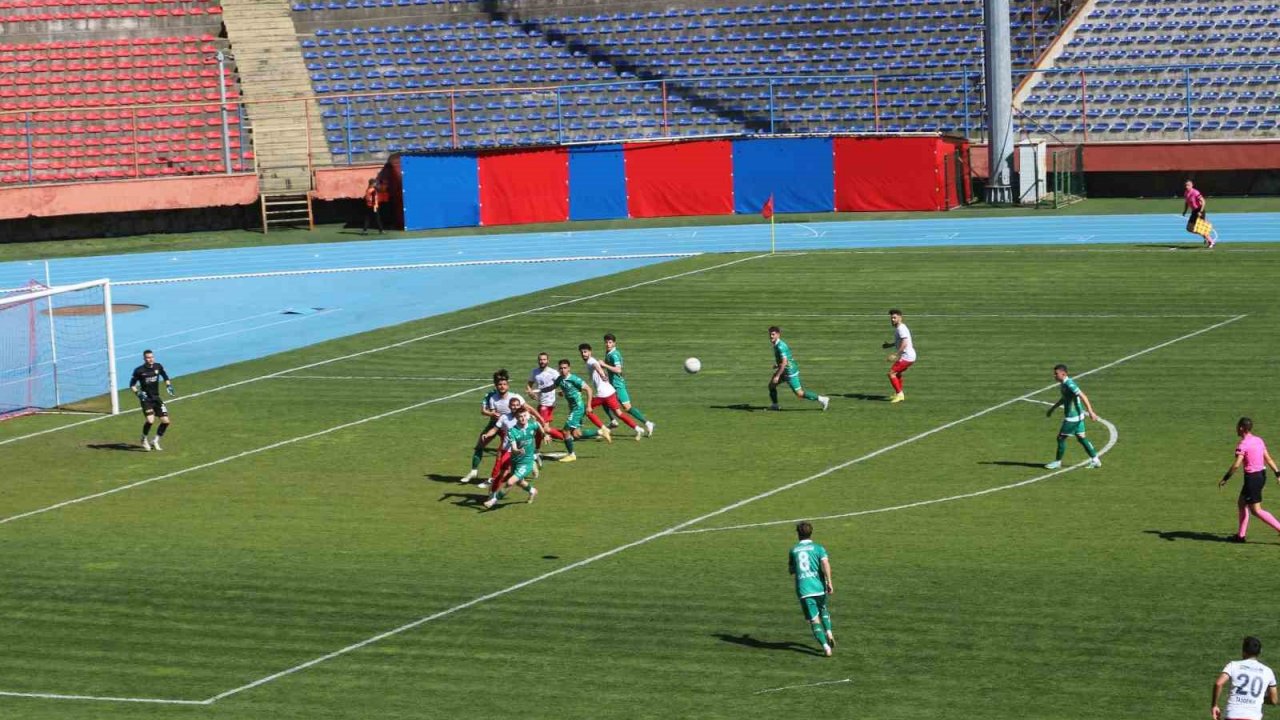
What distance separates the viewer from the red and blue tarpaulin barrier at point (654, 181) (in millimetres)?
63344

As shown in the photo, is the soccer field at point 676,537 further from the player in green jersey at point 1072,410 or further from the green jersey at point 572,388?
the green jersey at point 572,388

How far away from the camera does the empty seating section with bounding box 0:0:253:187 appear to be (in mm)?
64812

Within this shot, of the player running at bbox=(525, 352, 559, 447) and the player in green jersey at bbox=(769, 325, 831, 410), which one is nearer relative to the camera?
the player running at bbox=(525, 352, 559, 447)

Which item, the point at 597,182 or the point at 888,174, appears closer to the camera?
the point at 888,174

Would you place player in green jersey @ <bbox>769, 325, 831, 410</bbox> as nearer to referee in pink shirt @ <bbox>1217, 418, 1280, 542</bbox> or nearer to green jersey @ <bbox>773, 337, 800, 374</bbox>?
green jersey @ <bbox>773, 337, 800, 374</bbox>

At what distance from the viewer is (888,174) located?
62.7m

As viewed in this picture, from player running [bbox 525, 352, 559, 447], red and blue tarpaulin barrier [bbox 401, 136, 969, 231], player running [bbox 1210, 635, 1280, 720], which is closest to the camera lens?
player running [bbox 1210, 635, 1280, 720]

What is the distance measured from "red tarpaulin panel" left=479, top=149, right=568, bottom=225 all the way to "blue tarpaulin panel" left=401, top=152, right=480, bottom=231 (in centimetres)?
40

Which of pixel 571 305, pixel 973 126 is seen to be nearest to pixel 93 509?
pixel 571 305

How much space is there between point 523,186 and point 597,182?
2667 mm

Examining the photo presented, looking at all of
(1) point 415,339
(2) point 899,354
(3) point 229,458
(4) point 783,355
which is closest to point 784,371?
(4) point 783,355

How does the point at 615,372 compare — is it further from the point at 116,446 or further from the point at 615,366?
the point at 116,446

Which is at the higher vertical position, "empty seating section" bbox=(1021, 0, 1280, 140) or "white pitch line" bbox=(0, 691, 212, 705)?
"empty seating section" bbox=(1021, 0, 1280, 140)

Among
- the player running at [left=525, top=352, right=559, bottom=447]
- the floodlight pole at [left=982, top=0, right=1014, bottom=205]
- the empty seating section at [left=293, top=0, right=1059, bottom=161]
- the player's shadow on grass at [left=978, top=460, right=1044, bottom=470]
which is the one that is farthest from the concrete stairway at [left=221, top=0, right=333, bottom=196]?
the player's shadow on grass at [left=978, top=460, right=1044, bottom=470]
